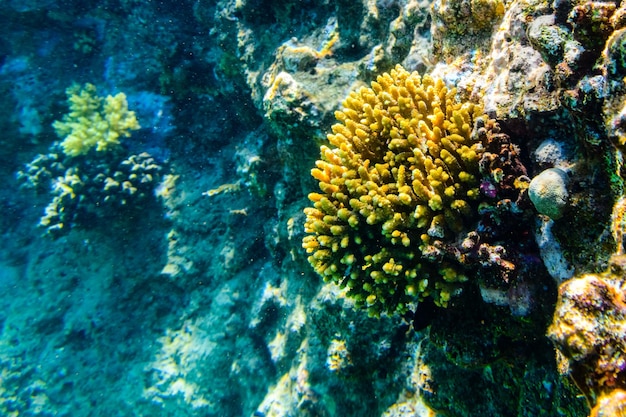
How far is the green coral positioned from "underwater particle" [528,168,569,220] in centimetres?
754

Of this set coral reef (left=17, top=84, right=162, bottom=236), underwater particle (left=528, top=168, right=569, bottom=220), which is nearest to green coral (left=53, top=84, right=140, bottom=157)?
coral reef (left=17, top=84, right=162, bottom=236)

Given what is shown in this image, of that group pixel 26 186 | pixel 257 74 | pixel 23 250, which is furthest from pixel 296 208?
pixel 23 250

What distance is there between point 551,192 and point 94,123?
831 cm

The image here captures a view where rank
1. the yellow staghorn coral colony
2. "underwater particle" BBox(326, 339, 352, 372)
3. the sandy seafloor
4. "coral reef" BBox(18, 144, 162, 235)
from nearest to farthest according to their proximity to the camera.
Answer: the sandy seafloor → the yellow staghorn coral colony → "underwater particle" BBox(326, 339, 352, 372) → "coral reef" BBox(18, 144, 162, 235)

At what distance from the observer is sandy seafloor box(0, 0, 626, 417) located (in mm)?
2098

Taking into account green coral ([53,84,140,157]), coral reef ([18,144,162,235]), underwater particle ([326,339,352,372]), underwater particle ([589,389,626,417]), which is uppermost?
green coral ([53,84,140,157])

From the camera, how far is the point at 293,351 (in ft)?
17.5

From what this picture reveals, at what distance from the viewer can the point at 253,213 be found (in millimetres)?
6355

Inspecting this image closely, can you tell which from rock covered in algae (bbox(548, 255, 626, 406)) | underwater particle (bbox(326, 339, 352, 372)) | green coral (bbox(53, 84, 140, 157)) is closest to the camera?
rock covered in algae (bbox(548, 255, 626, 406))

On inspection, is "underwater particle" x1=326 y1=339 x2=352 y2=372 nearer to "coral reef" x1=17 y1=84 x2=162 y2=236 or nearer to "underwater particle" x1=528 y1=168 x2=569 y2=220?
"underwater particle" x1=528 y1=168 x2=569 y2=220

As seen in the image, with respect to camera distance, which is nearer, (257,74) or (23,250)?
(257,74)

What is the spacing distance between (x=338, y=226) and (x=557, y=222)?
4.75 feet

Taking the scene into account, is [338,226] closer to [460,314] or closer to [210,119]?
[460,314]

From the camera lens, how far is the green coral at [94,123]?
730 cm
